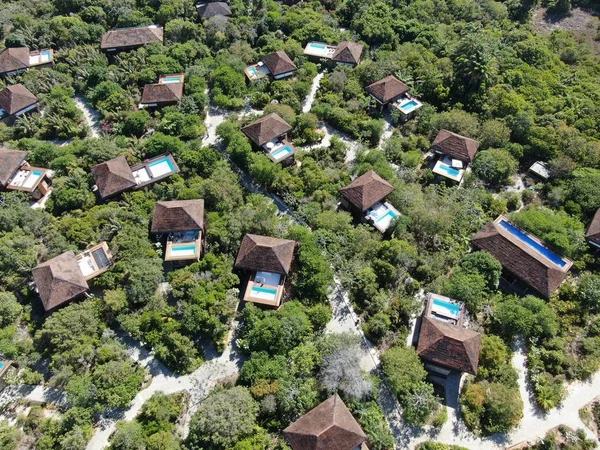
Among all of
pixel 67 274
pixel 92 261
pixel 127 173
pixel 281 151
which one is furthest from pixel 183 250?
pixel 281 151

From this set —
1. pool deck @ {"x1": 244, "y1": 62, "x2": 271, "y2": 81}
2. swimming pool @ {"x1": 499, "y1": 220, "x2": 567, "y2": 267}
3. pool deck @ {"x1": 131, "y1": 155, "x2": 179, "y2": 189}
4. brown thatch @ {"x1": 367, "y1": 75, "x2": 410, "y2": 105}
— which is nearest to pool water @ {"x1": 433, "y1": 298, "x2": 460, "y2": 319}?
swimming pool @ {"x1": 499, "y1": 220, "x2": 567, "y2": 267}

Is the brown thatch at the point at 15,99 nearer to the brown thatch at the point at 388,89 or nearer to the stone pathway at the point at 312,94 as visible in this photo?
the stone pathway at the point at 312,94

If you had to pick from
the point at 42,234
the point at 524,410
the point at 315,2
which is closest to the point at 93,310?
the point at 42,234

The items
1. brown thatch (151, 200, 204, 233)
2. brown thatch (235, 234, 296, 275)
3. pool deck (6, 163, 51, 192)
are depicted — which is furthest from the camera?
pool deck (6, 163, 51, 192)

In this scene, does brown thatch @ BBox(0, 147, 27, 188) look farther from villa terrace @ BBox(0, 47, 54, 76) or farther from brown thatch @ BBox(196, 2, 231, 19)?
brown thatch @ BBox(196, 2, 231, 19)

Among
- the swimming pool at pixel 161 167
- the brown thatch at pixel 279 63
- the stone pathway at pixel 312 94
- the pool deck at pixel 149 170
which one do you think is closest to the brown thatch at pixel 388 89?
the stone pathway at pixel 312 94

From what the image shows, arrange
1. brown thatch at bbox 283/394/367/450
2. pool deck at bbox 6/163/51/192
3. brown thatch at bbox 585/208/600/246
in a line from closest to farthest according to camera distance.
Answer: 1. brown thatch at bbox 283/394/367/450
2. brown thatch at bbox 585/208/600/246
3. pool deck at bbox 6/163/51/192

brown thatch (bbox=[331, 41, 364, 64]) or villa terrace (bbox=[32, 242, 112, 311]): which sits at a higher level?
brown thatch (bbox=[331, 41, 364, 64])
